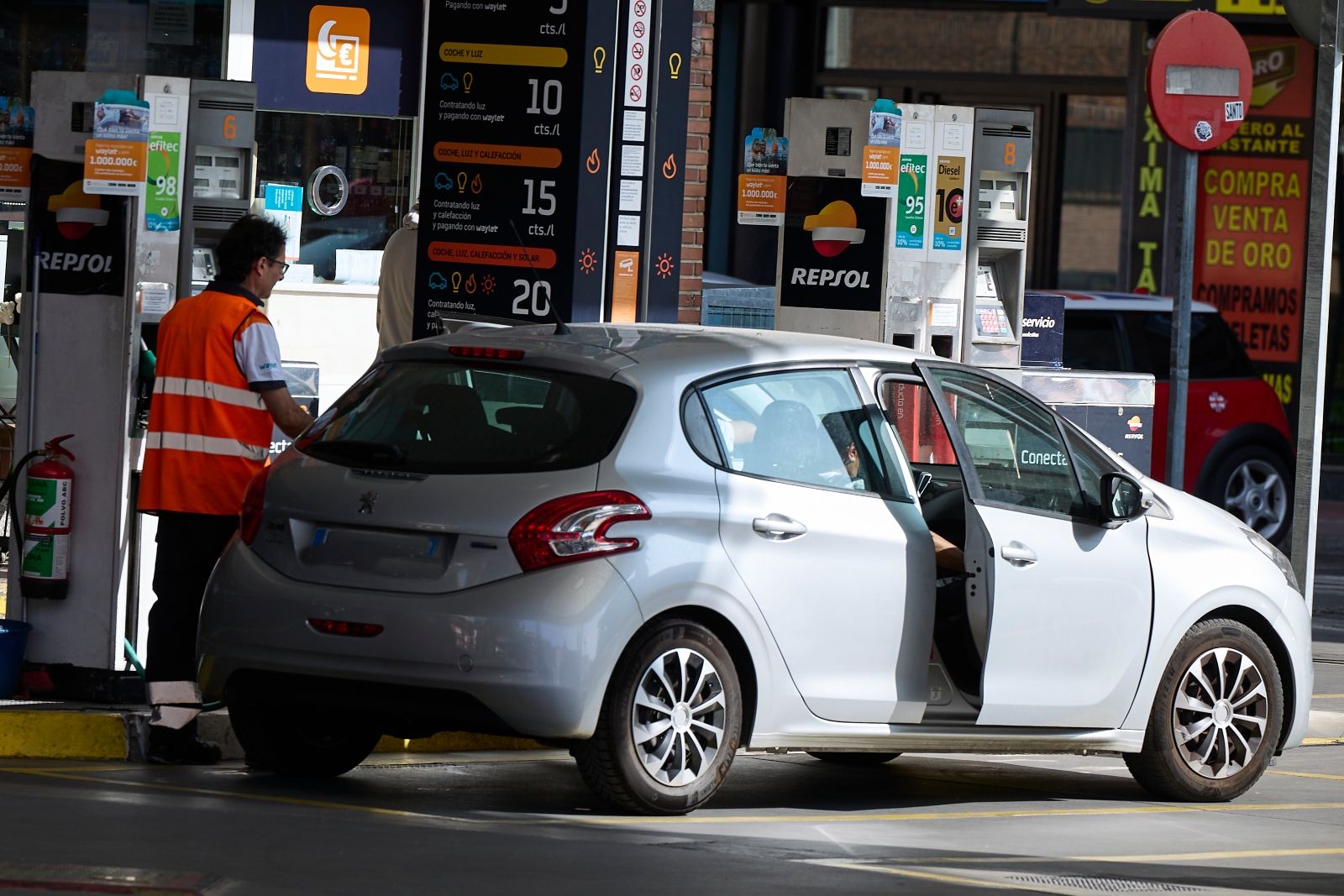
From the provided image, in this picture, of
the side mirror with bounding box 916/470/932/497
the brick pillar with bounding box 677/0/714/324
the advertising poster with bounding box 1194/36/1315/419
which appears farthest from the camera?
the advertising poster with bounding box 1194/36/1315/419

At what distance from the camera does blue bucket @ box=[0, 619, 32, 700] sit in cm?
905

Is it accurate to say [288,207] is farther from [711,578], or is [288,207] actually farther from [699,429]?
[711,578]

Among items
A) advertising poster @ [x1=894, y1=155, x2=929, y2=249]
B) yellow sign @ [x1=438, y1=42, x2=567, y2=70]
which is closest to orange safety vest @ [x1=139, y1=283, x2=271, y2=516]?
yellow sign @ [x1=438, y1=42, x2=567, y2=70]

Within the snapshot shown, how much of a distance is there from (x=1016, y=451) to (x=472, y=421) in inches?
80.7

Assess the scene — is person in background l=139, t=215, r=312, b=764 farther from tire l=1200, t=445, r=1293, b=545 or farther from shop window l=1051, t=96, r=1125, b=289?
shop window l=1051, t=96, r=1125, b=289

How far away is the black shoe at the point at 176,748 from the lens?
8.70m

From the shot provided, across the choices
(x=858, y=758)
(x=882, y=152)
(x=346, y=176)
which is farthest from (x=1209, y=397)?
→ (x=858, y=758)

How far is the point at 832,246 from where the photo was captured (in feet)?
37.9

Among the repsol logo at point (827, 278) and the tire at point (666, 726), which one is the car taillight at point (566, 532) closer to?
the tire at point (666, 726)

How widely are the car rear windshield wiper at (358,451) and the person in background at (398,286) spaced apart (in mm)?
4029

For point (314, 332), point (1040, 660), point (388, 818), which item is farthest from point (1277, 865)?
point (314, 332)

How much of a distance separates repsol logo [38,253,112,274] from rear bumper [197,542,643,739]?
201 cm

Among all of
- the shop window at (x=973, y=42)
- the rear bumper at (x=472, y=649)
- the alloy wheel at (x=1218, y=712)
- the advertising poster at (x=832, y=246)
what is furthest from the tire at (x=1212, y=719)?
the shop window at (x=973, y=42)

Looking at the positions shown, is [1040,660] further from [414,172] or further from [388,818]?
[414,172]
